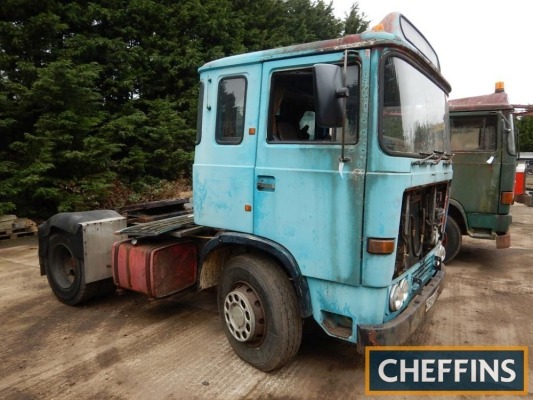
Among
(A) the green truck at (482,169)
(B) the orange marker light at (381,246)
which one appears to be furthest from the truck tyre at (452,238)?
(B) the orange marker light at (381,246)

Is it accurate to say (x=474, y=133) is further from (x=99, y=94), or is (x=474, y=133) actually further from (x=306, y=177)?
(x=99, y=94)

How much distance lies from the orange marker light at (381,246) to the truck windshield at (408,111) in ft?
1.96

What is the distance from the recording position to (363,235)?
2.66m

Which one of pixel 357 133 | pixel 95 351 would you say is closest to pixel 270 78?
pixel 357 133

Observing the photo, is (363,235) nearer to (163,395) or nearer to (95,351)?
(163,395)

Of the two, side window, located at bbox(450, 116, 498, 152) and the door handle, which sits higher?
side window, located at bbox(450, 116, 498, 152)

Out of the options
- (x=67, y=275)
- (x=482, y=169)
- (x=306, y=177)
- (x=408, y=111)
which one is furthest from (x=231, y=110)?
(x=482, y=169)

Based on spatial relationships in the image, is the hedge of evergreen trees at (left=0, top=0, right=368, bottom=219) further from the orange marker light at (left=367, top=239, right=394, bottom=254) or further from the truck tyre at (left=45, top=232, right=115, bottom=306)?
the orange marker light at (left=367, top=239, right=394, bottom=254)

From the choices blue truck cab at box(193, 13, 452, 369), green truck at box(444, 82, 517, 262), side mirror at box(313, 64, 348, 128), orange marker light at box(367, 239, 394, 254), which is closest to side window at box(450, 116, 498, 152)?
green truck at box(444, 82, 517, 262)

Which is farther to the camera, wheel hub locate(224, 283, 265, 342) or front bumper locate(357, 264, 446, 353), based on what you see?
wheel hub locate(224, 283, 265, 342)

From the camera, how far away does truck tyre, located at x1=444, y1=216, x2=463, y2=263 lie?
6262 millimetres

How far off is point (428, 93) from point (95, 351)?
373 centimetres

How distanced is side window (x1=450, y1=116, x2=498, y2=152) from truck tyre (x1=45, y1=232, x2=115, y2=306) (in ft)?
18.4

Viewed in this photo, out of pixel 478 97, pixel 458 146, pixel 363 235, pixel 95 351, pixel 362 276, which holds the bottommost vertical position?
pixel 95 351
